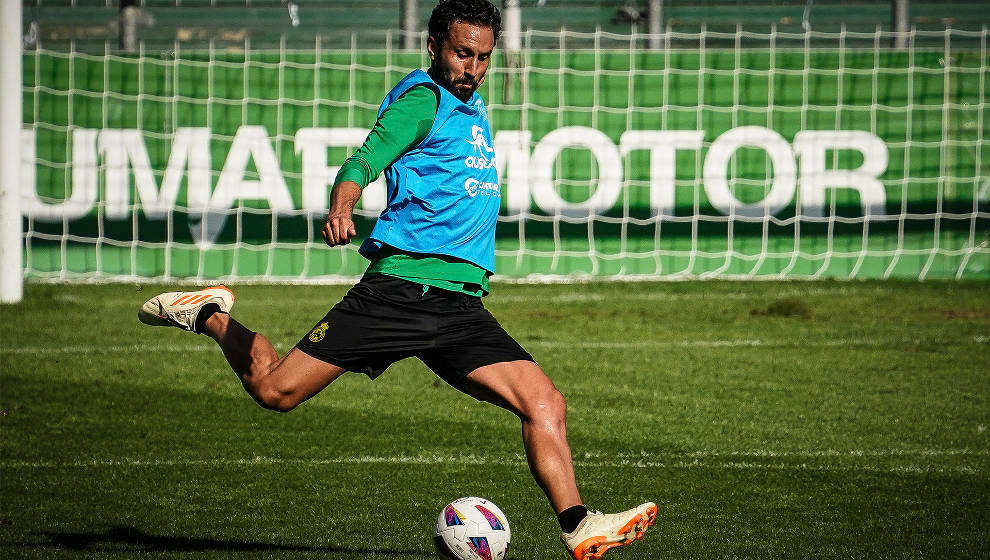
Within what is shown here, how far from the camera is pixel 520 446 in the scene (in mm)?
6164

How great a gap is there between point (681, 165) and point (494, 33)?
986cm

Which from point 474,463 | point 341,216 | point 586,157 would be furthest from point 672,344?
point 341,216

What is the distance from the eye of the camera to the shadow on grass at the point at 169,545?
4.36 metres

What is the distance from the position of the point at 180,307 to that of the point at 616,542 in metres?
1.84

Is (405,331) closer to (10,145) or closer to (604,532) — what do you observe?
(604,532)

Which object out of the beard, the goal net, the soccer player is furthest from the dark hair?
the goal net

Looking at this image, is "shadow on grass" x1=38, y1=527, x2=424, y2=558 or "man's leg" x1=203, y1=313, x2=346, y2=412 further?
"shadow on grass" x1=38, y1=527, x2=424, y2=558

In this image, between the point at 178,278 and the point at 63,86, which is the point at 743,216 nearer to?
the point at 178,278

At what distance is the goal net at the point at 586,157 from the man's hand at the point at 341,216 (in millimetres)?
9902

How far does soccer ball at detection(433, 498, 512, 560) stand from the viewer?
4004 mm

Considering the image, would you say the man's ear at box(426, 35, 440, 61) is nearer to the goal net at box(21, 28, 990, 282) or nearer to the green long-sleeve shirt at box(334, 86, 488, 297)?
the green long-sleeve shirt at box(334, 86, 488, 297)

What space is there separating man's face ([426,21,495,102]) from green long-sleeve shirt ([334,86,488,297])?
14cm

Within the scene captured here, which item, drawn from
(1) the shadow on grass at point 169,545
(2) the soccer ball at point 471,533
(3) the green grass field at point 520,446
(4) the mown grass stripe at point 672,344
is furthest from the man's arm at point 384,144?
(4) the mown grass stripe at point 672,344

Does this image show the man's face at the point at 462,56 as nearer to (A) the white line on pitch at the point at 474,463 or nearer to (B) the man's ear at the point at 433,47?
(B) the man's ear at the point at 433,47
